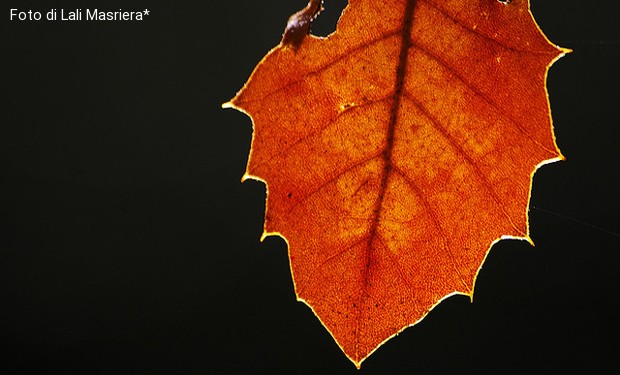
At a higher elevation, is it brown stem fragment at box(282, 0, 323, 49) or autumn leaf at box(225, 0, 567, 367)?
brown stem fragment at box(282, 0, 323, 49)

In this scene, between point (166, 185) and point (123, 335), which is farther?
point (166, 185)

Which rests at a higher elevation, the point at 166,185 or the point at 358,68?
the point at 358,68

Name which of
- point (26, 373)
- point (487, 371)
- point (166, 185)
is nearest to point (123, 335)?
point (26, 373)

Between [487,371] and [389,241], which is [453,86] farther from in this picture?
[487,371]

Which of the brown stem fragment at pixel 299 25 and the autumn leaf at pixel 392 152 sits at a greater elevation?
the brown stem fragment at pixel 299 25
